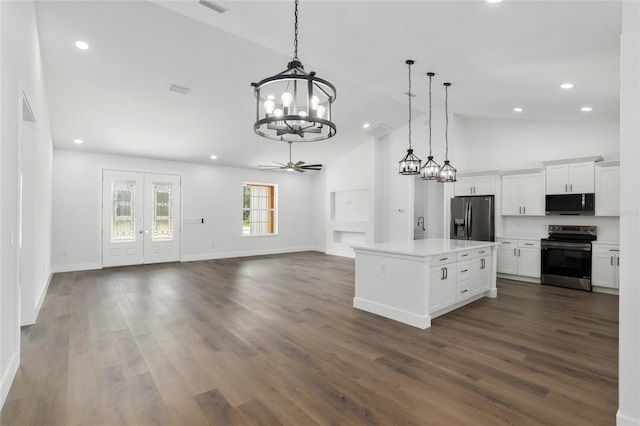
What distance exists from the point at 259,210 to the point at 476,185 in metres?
6.26

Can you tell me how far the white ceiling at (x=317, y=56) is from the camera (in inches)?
115

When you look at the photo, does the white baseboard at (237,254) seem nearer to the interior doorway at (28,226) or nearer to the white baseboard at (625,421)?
the interior doorway at (28,226)

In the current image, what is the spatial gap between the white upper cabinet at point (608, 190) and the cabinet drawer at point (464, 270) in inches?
113

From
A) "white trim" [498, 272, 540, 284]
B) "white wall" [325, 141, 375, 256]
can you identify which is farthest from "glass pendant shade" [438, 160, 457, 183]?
"white wall" [325, 141, 375, 256]

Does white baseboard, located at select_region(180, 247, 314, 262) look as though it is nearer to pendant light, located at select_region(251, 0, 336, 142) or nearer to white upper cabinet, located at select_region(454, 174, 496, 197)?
white upper cabinet, located at select_region(454, 174, 496, 197)

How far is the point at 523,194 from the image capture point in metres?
6.38

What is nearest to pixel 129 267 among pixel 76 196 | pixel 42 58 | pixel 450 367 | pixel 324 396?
pixel 76 196

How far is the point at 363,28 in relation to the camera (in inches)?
129

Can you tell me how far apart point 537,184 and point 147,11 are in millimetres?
6832

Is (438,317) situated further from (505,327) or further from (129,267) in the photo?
(129,267)

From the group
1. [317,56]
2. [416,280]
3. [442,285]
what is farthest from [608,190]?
[317,56]

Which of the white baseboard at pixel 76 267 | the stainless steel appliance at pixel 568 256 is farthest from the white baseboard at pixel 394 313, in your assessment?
the white baseboard at pixel 76 267

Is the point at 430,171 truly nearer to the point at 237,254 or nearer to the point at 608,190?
the point at 608,190

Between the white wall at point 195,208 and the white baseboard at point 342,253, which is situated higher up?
the white wall at point 195,208
